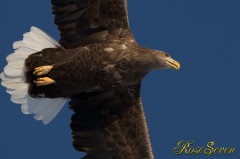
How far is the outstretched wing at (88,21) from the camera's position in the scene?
15.1 metres

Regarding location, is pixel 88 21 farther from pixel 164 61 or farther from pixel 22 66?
pixel 164 61

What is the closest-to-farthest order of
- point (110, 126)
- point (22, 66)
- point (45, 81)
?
1. point (45, 81)
2. point (22, 66)
3. point (110, 126)

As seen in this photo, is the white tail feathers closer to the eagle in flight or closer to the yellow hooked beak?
the eagle in flight

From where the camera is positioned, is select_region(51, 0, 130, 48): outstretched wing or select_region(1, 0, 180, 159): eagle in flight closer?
select_region(1, 0, 180, 159): eagle in flight

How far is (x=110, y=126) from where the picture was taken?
15.6 metres

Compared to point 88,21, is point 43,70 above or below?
below

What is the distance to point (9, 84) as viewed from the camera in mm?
15023

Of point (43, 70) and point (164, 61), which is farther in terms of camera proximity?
point (43, 70)

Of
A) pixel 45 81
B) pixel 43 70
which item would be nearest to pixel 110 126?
pixel 45 81

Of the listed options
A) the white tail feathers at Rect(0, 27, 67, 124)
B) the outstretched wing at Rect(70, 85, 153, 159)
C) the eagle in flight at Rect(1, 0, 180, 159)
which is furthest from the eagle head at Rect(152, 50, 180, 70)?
the white tail feathers at Rect(0, 27, 67, 124)

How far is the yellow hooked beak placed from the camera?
1445 centimetres

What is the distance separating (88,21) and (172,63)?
5.09 feet

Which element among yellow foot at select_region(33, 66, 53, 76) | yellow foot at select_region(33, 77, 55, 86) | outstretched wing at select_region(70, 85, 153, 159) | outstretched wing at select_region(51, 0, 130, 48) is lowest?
outstretched wing at select_region(70, 85, 153, 159)

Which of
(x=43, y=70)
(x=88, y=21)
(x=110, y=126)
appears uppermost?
(x=88, y=21)
